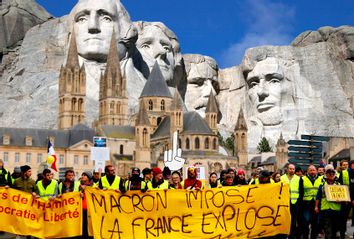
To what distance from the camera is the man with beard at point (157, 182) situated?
51.1 ft

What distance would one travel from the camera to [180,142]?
3034 inches

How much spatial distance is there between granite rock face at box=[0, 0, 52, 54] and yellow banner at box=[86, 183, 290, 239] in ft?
294

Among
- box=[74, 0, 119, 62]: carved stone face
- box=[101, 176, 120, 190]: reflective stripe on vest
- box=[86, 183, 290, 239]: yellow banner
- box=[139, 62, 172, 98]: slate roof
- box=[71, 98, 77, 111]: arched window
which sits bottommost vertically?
box=[86, 183, 290, 239]: yellow banner

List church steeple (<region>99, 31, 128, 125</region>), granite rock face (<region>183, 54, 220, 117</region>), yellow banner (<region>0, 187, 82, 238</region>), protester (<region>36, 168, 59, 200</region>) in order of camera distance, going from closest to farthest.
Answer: yellow banner (<region>0, 187, 82, 238</region>), protester (<region>36, 168, 59, 200</region>), church steeple (<region>99, 31, 128, 125</region>), granite rock face (<region>183, 54, 220, 117</region>)

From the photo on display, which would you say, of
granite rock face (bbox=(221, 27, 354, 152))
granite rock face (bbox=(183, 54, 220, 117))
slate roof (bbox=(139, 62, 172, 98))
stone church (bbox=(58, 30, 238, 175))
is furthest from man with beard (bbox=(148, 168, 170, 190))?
granite rock face (bbox=(183, 54, 220, 117))

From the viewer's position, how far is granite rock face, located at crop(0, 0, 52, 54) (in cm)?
10081

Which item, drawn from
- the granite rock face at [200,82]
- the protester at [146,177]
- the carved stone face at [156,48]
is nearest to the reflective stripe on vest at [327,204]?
the protester at [146,177]

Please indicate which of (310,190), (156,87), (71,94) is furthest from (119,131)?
(310,190)

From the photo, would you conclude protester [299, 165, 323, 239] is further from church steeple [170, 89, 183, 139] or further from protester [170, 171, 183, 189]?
church steeple [170, 89, 183, 139]

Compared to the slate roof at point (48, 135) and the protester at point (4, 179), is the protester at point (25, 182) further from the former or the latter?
the slate roof at point (48, 135)

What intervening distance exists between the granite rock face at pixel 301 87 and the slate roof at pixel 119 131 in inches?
1007

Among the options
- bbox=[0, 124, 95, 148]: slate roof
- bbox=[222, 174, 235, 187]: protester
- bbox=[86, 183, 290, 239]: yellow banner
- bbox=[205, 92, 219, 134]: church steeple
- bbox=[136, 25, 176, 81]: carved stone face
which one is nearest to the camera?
bbox=[86, 183, 290, 239]: yellow banner

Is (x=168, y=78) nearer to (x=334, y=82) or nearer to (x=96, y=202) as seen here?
(x=334, y=82)

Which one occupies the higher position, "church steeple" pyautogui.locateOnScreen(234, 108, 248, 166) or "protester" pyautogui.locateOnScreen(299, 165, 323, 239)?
"church steeple" pyautogui.locateOnScreen(234, 108, 248, 166)
